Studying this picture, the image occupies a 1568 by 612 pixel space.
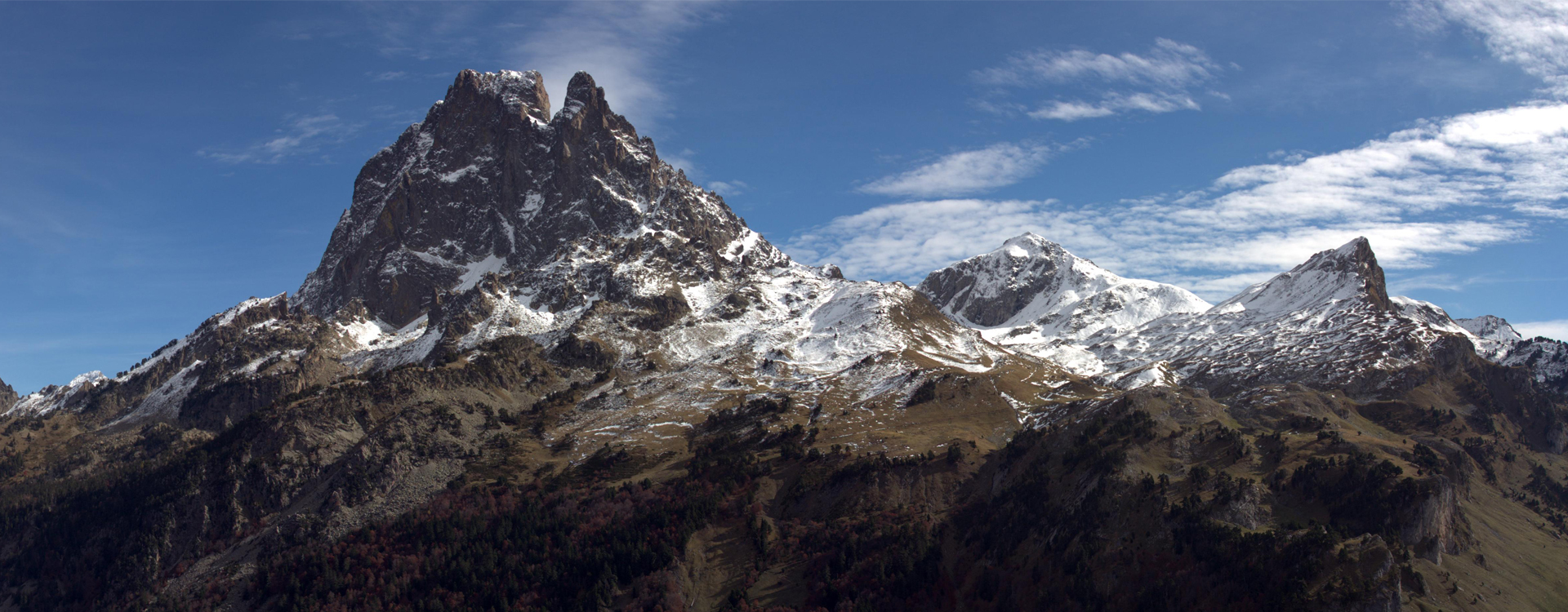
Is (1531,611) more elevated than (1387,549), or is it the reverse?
(1387,549)

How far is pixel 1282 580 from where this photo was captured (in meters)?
188

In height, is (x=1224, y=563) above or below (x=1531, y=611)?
above

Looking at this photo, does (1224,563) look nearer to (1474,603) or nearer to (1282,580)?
(1282,580)

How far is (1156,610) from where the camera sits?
196000 millimetres

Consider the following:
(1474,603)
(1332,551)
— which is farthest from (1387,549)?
(1474,603)

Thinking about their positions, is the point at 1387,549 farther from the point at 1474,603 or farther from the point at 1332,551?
the point at 1474,603

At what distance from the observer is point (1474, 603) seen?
19312 cm

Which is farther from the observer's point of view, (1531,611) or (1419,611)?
(1531,611)

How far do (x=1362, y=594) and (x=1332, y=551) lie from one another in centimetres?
1088

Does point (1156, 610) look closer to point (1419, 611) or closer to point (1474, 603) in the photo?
point (1419, 611)

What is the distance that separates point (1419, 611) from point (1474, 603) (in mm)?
17658

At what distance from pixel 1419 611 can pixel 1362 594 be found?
13859 mm

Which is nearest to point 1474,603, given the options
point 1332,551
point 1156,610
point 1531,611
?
point 1531,611

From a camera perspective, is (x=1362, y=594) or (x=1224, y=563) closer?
(x=1362, y=594)
